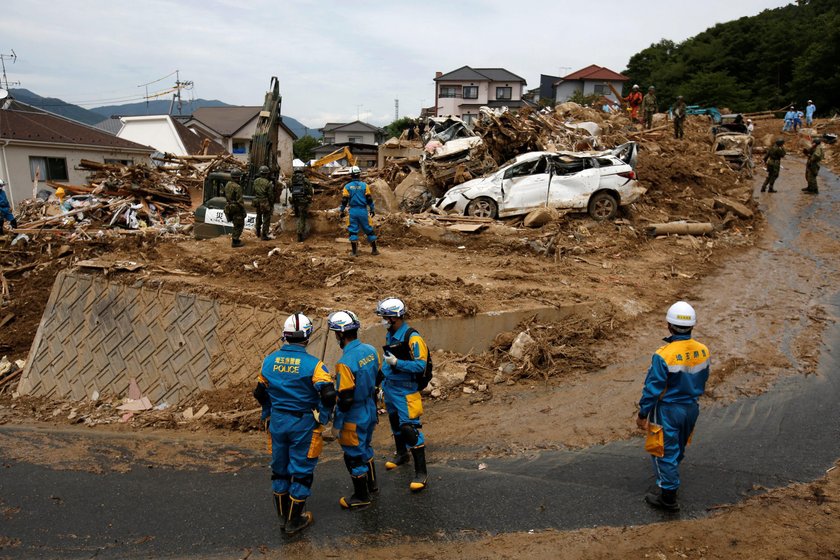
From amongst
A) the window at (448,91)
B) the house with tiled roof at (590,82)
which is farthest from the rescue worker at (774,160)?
the window at (448,91)

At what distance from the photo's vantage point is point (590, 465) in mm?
5500

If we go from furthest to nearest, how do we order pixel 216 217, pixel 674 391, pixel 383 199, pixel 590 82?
pixel 590 82
pixel 383 199
pixel 216 217
pixel 674 391

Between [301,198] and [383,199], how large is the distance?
13.2 feet

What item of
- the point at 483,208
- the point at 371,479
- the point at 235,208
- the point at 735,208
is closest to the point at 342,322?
the point at 371,479

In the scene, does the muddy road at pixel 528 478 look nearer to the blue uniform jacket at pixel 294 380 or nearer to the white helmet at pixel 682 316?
the blue uniform jacket at pixel 294 380

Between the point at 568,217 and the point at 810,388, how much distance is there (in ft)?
23.9

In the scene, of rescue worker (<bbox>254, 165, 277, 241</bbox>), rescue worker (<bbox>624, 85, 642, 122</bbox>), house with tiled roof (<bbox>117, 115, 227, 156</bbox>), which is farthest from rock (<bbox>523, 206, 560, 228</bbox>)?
house with tiled roof (<bbox>117, 115, 227, 156</bbox>)

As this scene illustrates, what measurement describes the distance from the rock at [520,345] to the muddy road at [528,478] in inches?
13.9

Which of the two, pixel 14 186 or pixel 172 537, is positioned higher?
pixel 14 186

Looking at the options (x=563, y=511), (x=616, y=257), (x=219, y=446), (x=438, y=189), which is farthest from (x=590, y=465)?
(x=438, y=189)

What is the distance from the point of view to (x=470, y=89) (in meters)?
58.2

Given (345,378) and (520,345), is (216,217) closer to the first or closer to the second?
(520,345)

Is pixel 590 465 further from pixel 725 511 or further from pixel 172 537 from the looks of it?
pixel 172 537

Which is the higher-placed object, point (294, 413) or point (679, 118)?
point (679, 118)
